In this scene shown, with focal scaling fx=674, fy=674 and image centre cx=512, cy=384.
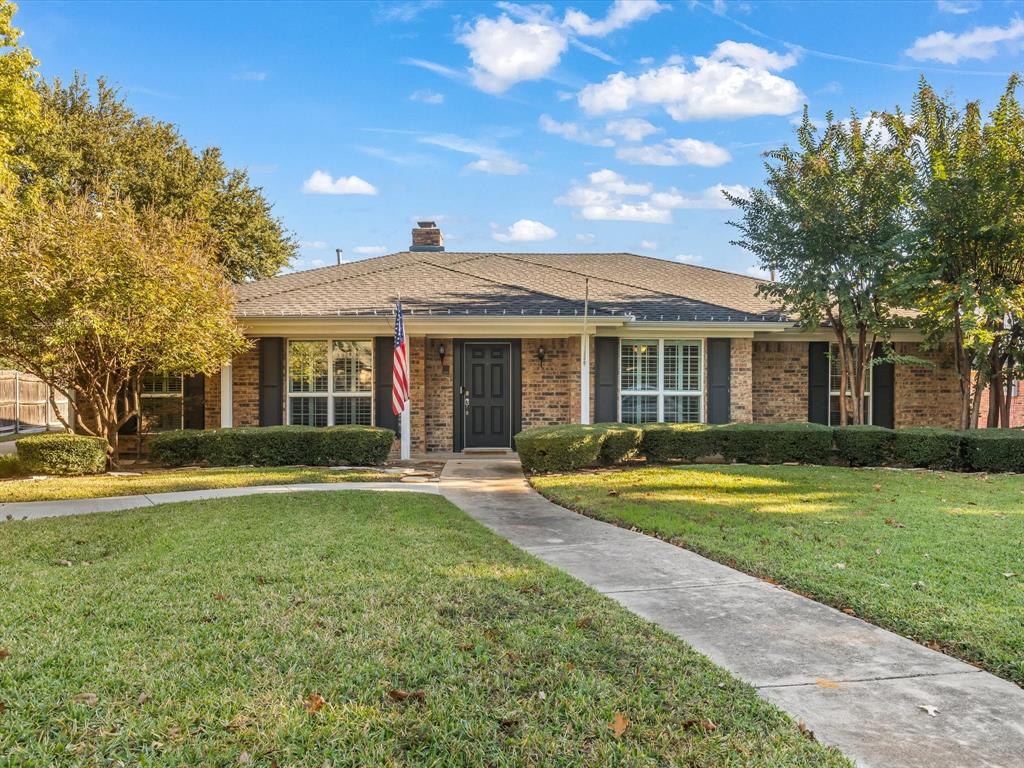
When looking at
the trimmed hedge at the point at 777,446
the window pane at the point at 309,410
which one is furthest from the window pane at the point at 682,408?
the window pane at the point at 309,410

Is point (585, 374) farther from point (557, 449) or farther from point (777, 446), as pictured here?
point (777, 446)

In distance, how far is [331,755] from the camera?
2.53 m

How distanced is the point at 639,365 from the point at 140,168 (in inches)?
843

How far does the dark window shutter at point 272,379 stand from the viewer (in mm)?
13422

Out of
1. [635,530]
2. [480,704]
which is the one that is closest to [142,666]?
[480,704]

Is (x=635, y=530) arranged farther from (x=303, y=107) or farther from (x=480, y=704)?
(x=303, y=107)

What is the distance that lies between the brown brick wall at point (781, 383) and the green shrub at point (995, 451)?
355cm

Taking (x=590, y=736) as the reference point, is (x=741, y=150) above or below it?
above

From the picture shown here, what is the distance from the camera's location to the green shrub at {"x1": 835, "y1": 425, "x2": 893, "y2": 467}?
11.8 m

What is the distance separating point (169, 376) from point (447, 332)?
225 inches

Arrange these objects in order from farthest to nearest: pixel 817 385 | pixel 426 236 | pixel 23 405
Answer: pixel 23 405, pixel 426 236, pixel 817 385

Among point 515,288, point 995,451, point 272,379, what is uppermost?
point 515,288

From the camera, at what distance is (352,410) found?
536 inches

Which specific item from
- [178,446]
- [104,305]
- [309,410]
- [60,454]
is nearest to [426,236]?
[309,410]
